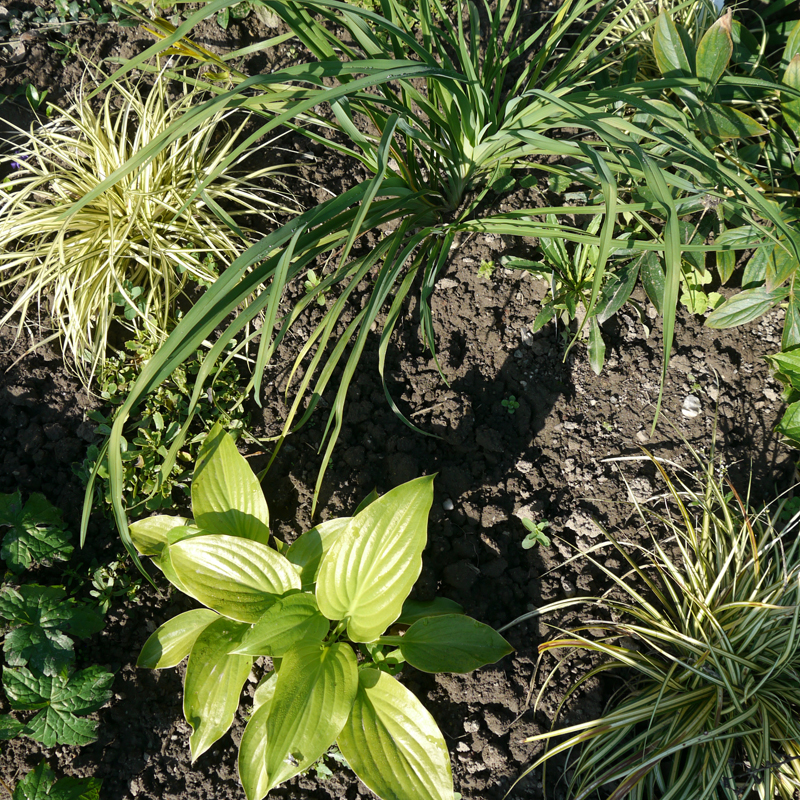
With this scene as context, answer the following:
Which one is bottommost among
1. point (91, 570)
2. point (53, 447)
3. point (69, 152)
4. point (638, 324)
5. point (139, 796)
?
point (139, 796)

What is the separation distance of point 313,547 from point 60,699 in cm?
67

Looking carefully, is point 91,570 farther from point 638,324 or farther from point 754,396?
point 754,396

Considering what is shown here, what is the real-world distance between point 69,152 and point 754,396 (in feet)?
6.99

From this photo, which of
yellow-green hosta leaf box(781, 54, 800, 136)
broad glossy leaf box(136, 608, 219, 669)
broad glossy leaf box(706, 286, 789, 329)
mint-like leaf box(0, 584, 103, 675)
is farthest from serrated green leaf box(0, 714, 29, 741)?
yellow-green hosta leaf box(781, 54, 800, 136)

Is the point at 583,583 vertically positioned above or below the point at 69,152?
below

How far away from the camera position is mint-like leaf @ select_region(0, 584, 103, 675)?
132cm

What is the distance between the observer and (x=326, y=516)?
4.97 feet

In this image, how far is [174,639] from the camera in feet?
4.47

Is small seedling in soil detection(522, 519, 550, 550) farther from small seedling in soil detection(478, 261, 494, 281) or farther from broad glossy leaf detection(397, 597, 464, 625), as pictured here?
small seedling in soil detection(478, 261, 494, 281)

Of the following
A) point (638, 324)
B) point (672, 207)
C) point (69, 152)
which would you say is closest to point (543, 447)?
point (638, 324)

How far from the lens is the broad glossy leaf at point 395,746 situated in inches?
Answer: 45.4

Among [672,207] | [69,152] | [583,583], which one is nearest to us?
[672,207]

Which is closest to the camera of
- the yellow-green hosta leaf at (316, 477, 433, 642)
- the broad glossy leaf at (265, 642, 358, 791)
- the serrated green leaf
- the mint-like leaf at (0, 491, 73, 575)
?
the broad glossy leaf at (265, 642, 358, 791)

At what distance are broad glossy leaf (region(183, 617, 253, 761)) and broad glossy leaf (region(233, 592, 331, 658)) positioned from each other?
0.12m
